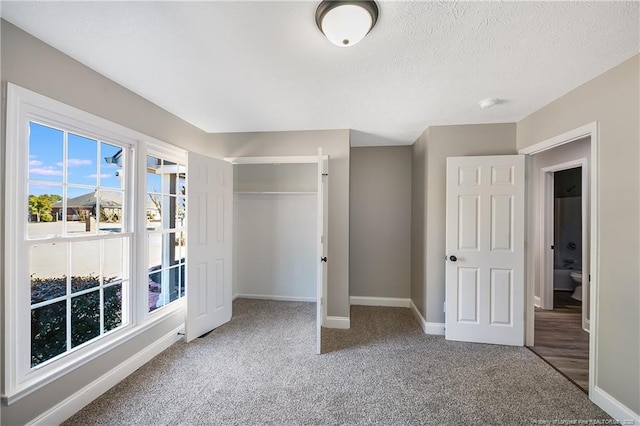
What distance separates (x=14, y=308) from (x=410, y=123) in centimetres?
351

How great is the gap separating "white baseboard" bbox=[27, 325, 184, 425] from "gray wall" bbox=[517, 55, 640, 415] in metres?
3.64

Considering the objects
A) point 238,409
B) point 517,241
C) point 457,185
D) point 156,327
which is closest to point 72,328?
point 156,327

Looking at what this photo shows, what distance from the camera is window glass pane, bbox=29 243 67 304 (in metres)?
1.58

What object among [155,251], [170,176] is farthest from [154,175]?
[155,251]

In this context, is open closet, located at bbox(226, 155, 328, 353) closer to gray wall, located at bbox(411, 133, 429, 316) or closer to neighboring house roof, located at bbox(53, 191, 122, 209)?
gray wall, located at bbox(411, 133, 429, 316)

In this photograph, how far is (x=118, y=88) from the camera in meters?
2.04

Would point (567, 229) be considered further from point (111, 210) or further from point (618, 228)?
point (111, 210)

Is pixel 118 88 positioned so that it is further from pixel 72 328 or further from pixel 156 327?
pixel 156 327

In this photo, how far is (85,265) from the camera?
1.90 metres

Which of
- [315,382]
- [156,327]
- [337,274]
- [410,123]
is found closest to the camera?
[315,382]

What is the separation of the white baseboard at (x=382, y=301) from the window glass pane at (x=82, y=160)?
3416 millimetres

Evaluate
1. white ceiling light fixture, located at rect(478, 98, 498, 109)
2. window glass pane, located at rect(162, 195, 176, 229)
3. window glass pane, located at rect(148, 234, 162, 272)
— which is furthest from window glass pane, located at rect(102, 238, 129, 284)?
white ceiling light fixture, located at rect(478, 98, 498, 109)

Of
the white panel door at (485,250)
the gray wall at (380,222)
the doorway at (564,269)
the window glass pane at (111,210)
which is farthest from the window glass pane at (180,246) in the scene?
the doorway at (564,269)

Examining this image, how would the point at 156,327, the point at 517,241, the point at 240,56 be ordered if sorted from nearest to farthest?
the point at 240,56, the point at 156,327, the point at 517,241
